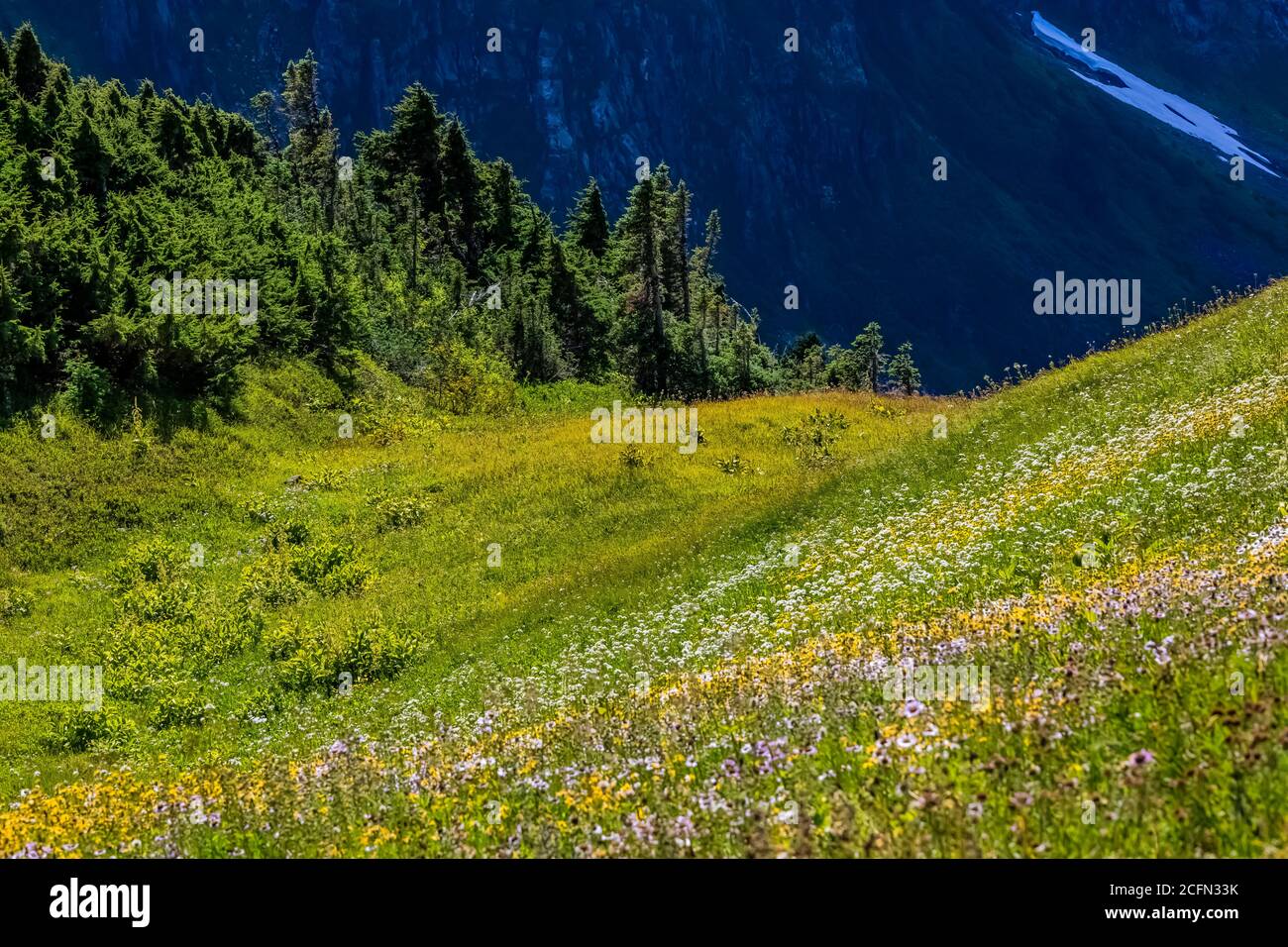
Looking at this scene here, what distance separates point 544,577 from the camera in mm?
21766

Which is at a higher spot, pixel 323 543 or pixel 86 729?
pixel 323 543

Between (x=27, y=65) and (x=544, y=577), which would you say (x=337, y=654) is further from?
(x=27, y=65)

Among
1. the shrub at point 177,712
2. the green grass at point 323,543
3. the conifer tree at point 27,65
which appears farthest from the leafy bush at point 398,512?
the conifer tree at point 27,65

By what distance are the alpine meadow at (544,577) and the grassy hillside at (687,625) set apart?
0.19 ft

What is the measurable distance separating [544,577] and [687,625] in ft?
21.6

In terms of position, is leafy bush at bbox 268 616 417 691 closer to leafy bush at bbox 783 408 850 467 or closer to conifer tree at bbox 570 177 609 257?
leafy bush at bbox 783 408 850 467

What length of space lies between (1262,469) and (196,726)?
651 inches

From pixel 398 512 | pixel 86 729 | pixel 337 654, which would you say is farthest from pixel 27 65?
pixel 86 729

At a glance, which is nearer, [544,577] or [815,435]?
[544,577]

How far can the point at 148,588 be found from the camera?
20.8 metres

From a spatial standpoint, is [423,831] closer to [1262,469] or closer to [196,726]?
[196,726]

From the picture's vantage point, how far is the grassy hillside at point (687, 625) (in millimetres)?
5363

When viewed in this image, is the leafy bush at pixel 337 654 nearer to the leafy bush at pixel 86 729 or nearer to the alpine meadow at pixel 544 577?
the alpine meadow at pixel 544 577

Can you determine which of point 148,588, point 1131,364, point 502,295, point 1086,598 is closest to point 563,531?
point 148,588
